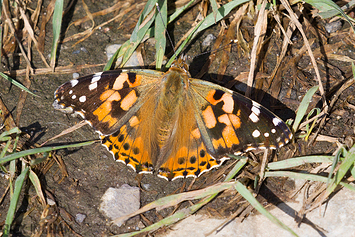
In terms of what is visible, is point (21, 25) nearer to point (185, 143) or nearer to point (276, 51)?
point (185, 143)

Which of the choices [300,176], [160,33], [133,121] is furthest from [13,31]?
[300,176]

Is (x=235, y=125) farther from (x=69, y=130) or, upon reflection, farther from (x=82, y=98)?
(x=69, y=130)

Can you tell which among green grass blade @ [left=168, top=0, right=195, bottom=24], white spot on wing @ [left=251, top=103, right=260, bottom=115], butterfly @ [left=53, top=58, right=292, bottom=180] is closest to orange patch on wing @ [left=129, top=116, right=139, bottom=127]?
butterfly @ [left=53, top=58, right=292, bottom=180]

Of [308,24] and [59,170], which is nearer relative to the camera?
[59,170]

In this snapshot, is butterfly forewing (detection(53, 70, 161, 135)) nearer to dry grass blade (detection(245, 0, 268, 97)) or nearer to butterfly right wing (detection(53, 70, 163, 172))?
butterfly right wing (detection(53, 70, 163, 172))

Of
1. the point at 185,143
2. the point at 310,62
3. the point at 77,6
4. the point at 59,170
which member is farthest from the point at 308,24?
the point at 59,170

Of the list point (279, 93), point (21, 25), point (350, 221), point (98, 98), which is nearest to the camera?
point (350, 221)
